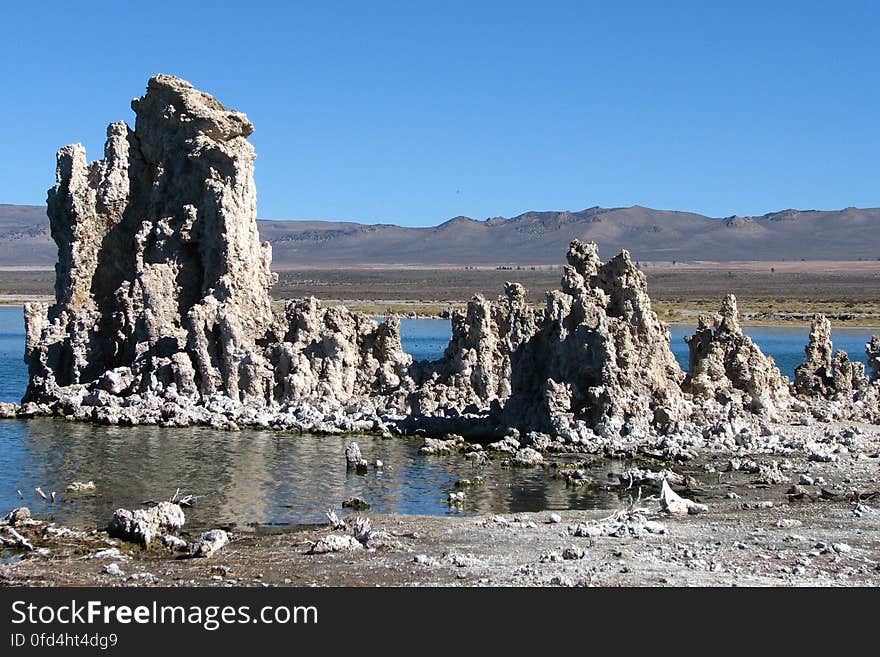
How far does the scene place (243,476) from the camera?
1011 inches

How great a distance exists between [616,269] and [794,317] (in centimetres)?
6610

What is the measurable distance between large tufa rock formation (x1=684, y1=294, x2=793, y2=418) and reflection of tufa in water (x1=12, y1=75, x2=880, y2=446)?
0.06 metres

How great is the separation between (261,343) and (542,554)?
67.0 ft

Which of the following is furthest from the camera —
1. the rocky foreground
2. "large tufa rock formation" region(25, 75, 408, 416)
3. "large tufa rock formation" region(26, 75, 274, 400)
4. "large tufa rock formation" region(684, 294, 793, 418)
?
"large tufa rock formation" region(26, 75, 274, 400)

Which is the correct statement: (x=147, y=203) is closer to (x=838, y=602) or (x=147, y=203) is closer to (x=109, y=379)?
→ (x=109, y=379)

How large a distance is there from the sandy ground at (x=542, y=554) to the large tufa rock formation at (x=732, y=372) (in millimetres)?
9332

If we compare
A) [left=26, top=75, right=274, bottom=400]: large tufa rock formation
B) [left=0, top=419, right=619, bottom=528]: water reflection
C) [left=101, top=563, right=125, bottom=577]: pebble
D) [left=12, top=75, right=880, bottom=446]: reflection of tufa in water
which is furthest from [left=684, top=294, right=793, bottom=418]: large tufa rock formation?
[left=101, top=563, right=125, bottom=577]: pebble

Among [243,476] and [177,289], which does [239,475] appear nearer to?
[243,476]

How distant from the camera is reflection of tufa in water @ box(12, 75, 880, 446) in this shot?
3034cm

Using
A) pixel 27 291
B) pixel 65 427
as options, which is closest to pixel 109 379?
pixel 65 427

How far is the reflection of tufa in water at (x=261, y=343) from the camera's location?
1195 inches

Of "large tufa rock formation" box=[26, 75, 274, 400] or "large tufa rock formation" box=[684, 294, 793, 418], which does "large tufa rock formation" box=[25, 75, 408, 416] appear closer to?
"large tufa rock formation" box=[26, 75, 274, 400]

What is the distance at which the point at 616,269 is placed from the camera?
3169 cm

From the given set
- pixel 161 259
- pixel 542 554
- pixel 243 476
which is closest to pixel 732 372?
pixel 243 476
